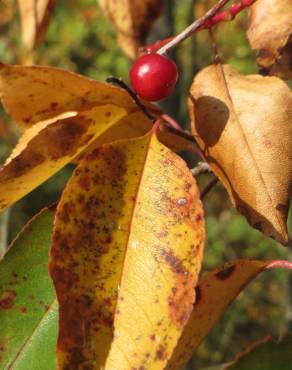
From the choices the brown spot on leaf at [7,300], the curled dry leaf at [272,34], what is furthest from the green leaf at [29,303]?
the curled dry leaf at [272,34]

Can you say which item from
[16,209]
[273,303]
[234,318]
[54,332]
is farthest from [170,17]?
[273,303]

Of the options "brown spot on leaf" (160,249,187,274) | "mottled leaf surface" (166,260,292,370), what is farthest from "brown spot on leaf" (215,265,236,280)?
"brown spot on leaf" (160,249,187,274)

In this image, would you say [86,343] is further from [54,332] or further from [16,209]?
[16,209]

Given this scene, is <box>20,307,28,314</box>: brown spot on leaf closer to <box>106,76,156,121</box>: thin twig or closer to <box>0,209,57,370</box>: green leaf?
<box>0,209,57,370</box>: green leaf

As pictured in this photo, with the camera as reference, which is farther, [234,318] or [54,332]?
[234,318]

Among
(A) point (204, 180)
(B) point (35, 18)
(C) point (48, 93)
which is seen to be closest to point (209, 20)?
(C) point (48, 93)

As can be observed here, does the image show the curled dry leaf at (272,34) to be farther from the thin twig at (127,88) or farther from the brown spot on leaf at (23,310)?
the brown spot on leaf at (23,310)
